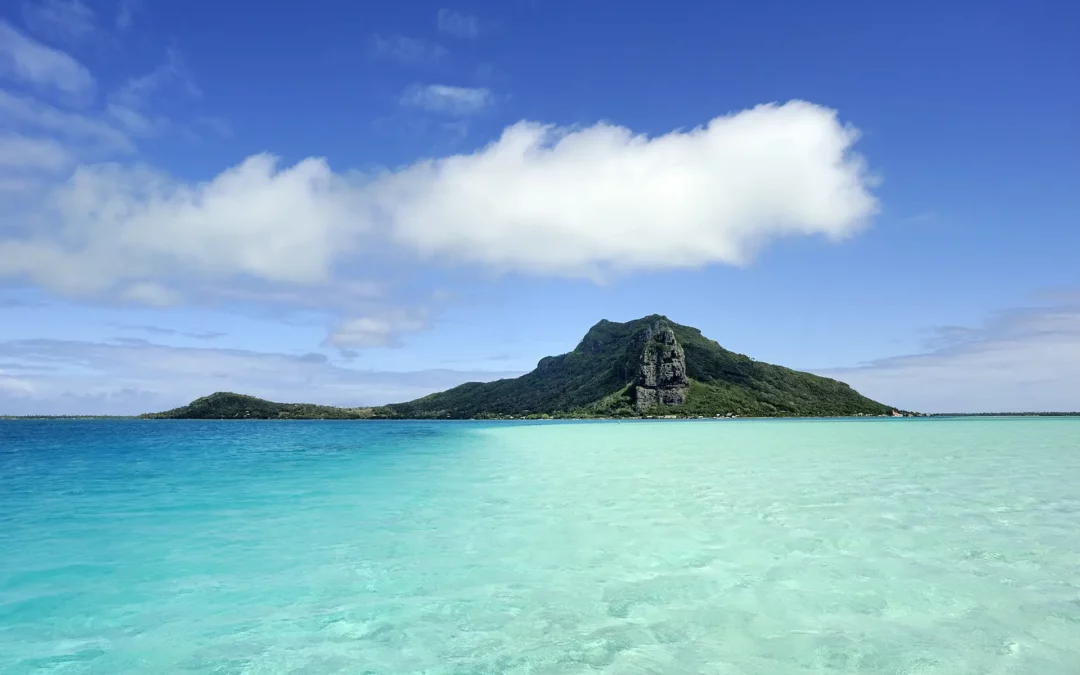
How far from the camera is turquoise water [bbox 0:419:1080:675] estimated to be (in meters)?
7.10

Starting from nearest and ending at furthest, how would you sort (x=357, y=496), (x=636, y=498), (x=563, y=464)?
(x=636, y=498), (x=357, y=496), (x=563, y=464)

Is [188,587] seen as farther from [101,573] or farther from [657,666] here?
[657,666]

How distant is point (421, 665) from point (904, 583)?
23.8 ft

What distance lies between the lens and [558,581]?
390 inches

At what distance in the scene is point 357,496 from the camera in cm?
2100

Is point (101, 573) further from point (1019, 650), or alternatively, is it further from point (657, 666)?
point (1019, 650)

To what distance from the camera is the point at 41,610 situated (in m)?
9.62

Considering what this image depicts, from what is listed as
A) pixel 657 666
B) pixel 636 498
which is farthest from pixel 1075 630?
pixel 636 498

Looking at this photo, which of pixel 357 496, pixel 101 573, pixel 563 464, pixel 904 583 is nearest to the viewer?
pixel 904 583

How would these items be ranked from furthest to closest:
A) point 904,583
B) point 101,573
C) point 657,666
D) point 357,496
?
1. point 357,496
2. point 101,573
3. point 904,583
4. point 657,666

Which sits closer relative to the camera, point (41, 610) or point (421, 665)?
point (421, 665)

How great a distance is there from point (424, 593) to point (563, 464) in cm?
2278

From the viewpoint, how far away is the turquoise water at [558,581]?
7098 millimetres

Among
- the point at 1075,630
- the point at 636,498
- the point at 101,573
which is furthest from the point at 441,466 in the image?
the point at 1075,630
